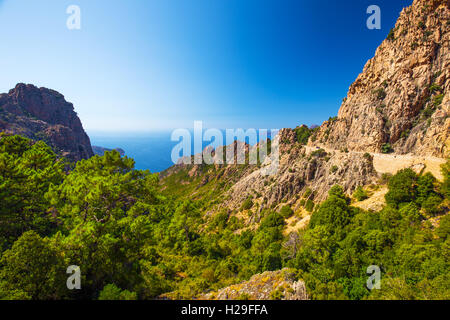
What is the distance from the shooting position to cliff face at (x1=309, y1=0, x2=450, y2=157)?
1630 inches

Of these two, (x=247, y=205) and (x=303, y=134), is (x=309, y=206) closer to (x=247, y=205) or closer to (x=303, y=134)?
(x=247, y=205)

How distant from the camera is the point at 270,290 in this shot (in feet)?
56.0

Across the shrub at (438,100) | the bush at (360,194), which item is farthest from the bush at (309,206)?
the shrub at (438,100)

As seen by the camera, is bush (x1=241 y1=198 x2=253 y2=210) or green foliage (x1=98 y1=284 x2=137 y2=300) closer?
green foliage (x1=98 y1=284 x2=137 y2=300)

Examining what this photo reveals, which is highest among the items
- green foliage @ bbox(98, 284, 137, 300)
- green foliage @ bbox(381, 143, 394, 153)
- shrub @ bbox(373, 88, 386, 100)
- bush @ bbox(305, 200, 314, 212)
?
shrub @ bbox(373, 88, 386, 100)

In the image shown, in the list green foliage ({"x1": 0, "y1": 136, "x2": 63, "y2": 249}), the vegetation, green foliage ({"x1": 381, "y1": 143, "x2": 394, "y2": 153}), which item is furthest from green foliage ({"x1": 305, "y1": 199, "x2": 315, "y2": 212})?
green foliage ({"x1": 0, "y1": 136, "x2": 63, "y2": 249})

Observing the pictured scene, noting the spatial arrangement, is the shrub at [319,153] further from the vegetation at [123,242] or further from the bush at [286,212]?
the vegetation at [123,242]

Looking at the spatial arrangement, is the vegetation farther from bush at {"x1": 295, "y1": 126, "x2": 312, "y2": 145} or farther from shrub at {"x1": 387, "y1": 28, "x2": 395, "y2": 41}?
bush at {"x1": 295, "y1": 126, "x2": 312, "y2": 145}

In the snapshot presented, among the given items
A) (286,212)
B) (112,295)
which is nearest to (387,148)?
(286,212)

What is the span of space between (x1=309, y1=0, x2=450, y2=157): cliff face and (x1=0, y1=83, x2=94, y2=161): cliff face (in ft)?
509

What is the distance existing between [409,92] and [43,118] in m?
228

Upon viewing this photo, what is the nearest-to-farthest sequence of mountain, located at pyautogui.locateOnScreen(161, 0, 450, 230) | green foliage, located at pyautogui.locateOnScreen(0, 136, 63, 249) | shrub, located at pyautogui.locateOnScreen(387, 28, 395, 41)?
1. green foliage, located at pyautogui.locateOnScreen(0, 136, 63, 249)
2. mountain, located at pyautogui.locateOnScreen(161, 0, 450, 230)
3. shrub, located at pyautogui.locateOnScreen(387, 28, 395, 41)

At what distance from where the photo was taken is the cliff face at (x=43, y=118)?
110 meters
